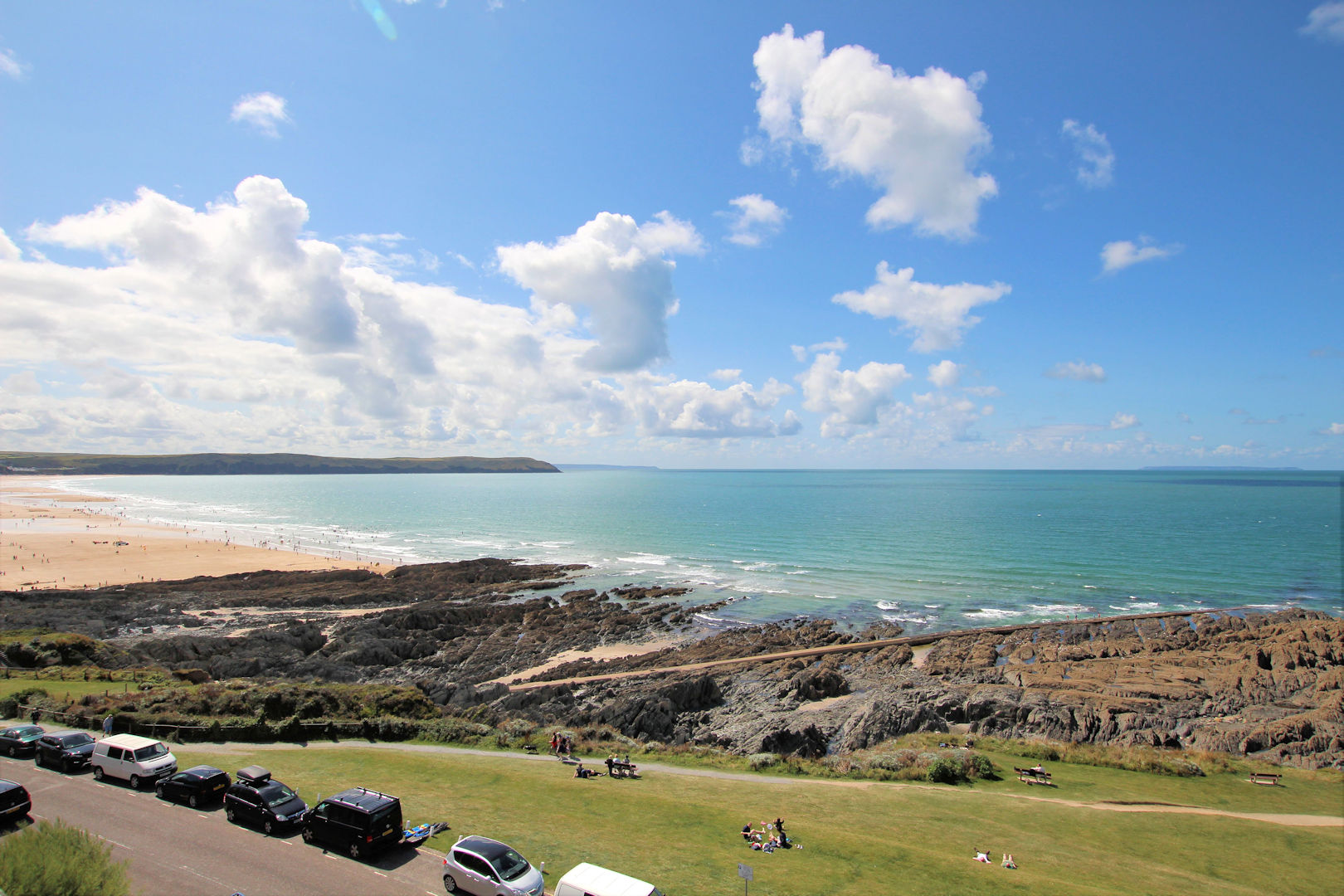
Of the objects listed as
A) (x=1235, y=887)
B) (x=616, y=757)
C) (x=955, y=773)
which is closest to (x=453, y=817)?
(x=616, y=757)

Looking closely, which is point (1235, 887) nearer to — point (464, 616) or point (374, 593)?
point (464, 616)

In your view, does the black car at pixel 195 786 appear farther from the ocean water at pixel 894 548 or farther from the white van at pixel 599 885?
the ocean water at pixel 894 548

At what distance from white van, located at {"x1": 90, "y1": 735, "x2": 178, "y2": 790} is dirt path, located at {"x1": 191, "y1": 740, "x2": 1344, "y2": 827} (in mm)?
3423

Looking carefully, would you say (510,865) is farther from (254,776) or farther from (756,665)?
(756,665)

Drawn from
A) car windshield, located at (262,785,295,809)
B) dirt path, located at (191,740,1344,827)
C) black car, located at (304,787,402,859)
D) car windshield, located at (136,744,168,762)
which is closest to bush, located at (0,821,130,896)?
black car, located at (304,787,402,859)

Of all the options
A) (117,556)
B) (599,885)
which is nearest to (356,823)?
(599,885)

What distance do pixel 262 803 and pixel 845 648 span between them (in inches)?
1553

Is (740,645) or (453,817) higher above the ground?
(453,817)

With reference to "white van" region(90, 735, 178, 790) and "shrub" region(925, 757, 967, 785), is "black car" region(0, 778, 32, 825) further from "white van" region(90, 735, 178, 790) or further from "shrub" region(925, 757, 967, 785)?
"shrub" region(925, 757, 967, 785)

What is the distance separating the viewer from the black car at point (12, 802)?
14.6 metres

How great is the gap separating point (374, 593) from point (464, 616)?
16.8m

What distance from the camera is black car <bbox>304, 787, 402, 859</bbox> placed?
14.0 metres

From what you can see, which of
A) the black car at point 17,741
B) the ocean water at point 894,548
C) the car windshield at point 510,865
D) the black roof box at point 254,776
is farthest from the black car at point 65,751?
the ocean water at point 894,548

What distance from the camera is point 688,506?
18662cm
